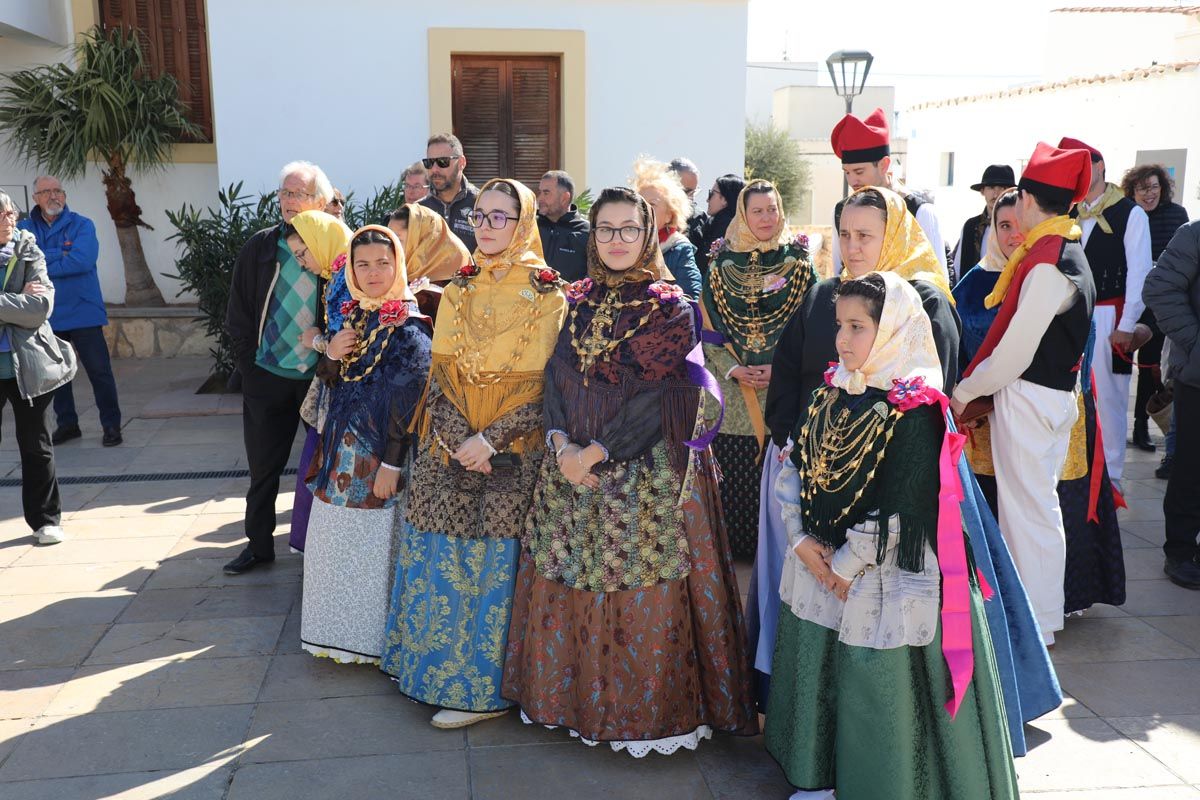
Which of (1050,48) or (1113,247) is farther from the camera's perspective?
(1050,48)

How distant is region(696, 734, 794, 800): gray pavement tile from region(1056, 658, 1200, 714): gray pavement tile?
127 cm

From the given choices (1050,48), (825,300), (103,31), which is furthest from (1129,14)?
(825,300)

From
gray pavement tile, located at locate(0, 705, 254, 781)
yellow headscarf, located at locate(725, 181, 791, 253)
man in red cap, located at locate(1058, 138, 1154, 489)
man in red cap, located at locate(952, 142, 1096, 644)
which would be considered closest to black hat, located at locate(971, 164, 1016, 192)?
man in red cap, located at locate(1058, 138, 1154, 489)

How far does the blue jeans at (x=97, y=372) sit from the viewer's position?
7.60 m

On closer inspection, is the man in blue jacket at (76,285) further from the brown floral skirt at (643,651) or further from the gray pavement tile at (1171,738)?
the gray pavement tile at (1171,738)

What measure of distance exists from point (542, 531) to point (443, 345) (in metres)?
0.76

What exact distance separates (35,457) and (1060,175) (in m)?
4.97

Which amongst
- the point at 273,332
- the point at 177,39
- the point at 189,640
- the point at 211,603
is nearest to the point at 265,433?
the point at 273,332

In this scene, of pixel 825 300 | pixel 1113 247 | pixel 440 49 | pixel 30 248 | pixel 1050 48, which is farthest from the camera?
pixel 1050 48

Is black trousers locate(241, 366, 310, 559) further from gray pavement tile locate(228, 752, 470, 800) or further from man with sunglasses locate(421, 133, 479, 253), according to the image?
gray pavement tile locate(228, 752, 470, 800)

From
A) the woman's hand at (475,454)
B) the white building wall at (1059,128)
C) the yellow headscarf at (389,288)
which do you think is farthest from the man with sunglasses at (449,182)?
the white building wall at (1059,128)

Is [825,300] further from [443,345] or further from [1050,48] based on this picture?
[1050,48]

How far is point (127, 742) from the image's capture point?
11.6 ft

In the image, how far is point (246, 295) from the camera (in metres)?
4.85
